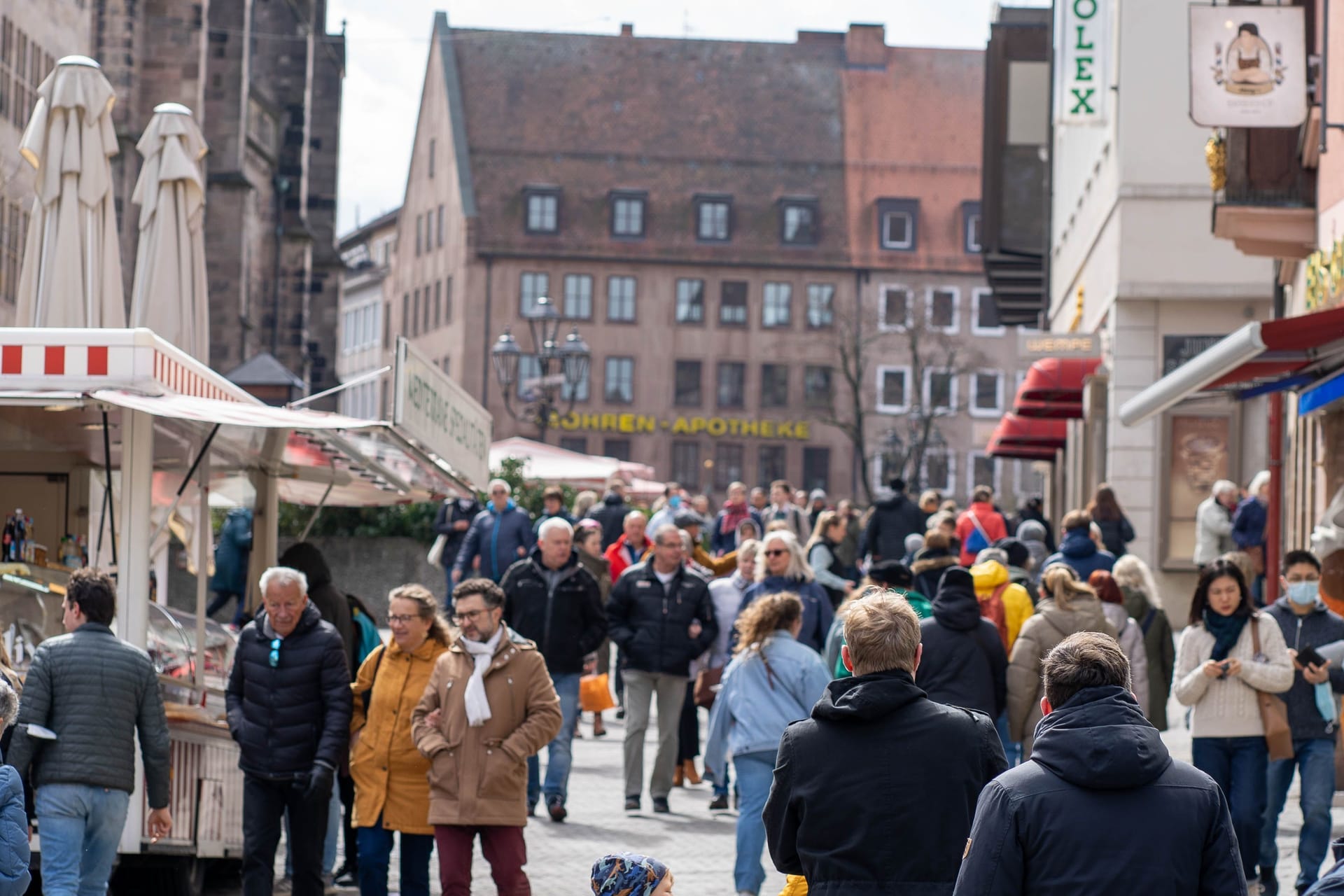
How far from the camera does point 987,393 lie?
75.0m

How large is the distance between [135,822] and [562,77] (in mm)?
70678

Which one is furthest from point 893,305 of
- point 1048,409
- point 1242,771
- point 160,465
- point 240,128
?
point 1242,771

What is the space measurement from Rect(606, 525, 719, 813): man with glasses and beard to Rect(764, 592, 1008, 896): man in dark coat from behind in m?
7.91

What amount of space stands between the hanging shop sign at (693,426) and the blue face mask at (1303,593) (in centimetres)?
6448

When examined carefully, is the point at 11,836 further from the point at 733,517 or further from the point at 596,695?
the point at 733,517

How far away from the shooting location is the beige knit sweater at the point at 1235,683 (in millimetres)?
10234

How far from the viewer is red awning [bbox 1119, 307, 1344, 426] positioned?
1182 cm

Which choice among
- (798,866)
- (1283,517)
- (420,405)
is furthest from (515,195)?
(798,866)

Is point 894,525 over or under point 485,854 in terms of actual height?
over

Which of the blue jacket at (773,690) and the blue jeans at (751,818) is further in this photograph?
the blue jacket at (773,690)

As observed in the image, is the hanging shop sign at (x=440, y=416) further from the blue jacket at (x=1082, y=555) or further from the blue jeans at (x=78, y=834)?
the blue jacket at (x=1082, y=555)

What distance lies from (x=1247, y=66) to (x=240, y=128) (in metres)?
30.1

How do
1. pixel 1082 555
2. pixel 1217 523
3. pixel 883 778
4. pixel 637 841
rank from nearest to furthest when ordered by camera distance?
pixel 883 778 → pixel 637 841 → pixel 1082 555 → pixel 1217 523

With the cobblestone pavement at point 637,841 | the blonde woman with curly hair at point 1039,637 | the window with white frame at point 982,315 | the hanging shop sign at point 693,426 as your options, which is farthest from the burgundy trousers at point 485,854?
the window with white frame at point 982,315
